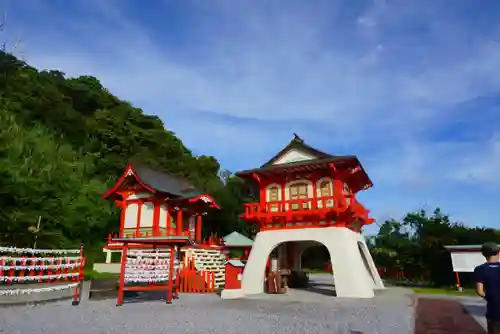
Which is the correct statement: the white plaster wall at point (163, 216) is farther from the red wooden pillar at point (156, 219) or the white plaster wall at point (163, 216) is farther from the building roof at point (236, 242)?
the building roof at point (236, 242)

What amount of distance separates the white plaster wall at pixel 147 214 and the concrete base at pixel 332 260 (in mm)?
8440

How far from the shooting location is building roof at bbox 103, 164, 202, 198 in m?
23.4

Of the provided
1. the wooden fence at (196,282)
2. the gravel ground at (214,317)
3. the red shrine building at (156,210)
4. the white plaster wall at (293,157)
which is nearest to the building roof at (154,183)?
the red shrine building at (156,210)

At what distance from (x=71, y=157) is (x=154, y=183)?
6.74 m

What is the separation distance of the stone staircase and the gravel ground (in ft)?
22.7

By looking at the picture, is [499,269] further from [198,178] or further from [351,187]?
[198,178]

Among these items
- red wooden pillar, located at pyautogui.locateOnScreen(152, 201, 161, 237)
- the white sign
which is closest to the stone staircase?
red wooden pillar, located at pyautogui.locateOnScreen(152, 201, 161, 237)

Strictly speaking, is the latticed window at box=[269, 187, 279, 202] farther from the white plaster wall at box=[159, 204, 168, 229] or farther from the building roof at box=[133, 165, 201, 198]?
the white plaster wall at box=[159, 204, 168, 229]

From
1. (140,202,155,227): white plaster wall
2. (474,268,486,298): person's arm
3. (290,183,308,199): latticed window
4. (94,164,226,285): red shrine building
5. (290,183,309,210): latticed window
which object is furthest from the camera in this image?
(140,202,155,227): white plaster wall

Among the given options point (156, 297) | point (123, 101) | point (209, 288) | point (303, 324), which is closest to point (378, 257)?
point (209, 288)

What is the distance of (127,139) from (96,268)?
21.1 metres

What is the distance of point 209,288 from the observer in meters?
18.8

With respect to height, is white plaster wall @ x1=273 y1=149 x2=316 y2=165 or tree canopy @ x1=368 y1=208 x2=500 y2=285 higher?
white plaster wall @ x1=273 y1=149 x2=316 y2=165

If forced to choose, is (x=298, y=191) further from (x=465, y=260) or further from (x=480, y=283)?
(x=480, y=283)
